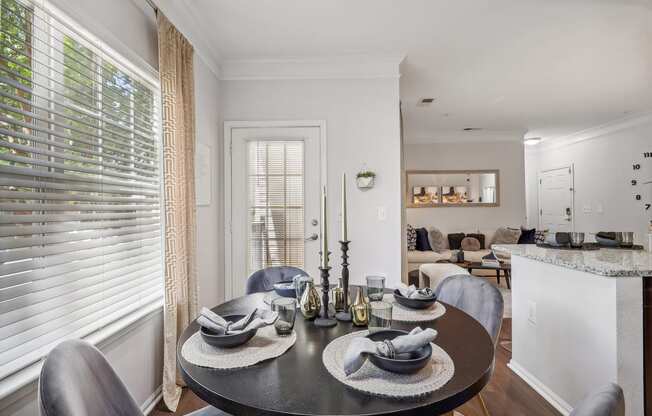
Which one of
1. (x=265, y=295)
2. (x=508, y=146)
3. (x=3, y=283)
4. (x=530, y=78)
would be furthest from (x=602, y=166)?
(x=3, y=283)

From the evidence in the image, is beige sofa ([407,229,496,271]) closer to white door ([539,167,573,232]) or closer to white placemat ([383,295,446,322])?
white door ([539,167,573,232])

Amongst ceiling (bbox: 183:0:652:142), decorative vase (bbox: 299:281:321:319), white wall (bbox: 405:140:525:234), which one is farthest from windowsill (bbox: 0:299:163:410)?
white wall (bbox: 405:140:525:234)

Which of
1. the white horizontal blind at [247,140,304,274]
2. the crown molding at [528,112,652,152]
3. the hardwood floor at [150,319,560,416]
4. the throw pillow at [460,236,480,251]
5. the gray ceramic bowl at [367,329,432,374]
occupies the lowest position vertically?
the hardwood floor at [150,319,560,416]

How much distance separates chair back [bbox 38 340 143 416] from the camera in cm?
73

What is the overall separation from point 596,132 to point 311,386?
24.2ft

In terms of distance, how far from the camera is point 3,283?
1.14m

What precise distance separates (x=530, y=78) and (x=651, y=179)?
331 cm

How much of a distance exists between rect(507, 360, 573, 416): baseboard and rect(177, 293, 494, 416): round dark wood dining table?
4.52 ft

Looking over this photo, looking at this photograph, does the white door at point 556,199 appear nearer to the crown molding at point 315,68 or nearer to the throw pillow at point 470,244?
the throw pillow at point 470,244

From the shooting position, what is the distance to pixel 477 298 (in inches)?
64.6

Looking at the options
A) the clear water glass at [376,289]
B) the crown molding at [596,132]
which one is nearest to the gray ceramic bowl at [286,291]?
the clear water glass at [376,289]

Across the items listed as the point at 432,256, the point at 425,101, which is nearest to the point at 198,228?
the point at 425,101

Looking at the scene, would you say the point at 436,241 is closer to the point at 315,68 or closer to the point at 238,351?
the point at 315,68

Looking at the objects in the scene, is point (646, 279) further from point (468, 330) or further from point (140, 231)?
point (140, 231)
